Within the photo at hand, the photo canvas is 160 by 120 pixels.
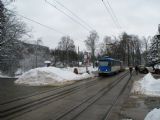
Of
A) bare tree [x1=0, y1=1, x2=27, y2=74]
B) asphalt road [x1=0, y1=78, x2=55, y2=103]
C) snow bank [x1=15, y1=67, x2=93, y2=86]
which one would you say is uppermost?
bare tree [x1=0, y1=1, x2=27, y2=74]

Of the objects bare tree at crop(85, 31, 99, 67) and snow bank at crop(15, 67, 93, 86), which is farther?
bare tree at crop(85, 31, 99, 67)

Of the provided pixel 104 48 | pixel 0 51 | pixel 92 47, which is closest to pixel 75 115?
pixel 0 51

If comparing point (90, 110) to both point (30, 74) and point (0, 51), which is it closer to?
point (30, 74)

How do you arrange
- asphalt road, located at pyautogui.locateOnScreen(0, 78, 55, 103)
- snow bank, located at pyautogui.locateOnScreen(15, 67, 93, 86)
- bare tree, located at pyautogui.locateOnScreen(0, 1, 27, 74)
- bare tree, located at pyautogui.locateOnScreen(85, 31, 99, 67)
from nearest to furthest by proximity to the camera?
asphalt road, located at pyautogui.locateOnScreen(0, 78, 55, 103)
snow bank, located at pyautogui.locateOnScreen(15, 67, 93, 86)
bare tree, located at pyautogui.locateOnScreen(0, 1, 27, 74)
bare tree, located at pyautogui.locateOnScreen(85, 31, 99, 67)

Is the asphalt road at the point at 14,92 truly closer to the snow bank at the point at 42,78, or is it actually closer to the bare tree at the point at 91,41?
the snow bank at the point at 42,78

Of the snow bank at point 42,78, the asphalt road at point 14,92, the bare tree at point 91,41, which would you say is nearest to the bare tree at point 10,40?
the snow bank at point 42,78

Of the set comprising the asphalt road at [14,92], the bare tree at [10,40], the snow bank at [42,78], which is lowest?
the asphalt road at [14,92]

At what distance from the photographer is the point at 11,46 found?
152ft

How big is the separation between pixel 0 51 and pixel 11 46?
241cm

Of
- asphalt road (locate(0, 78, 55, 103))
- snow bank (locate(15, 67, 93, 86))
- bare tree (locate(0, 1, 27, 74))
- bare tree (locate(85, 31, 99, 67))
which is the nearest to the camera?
asphalt road (locate(0, 78, 55, 103))

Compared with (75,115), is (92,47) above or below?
above

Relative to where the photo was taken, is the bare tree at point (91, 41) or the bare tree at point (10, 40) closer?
the bare tree at point (10, 40)

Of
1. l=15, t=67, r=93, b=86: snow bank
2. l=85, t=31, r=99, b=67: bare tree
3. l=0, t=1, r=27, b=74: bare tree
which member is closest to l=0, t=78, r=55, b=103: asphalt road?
l=15, t=67, r=93, b=86: snow bank

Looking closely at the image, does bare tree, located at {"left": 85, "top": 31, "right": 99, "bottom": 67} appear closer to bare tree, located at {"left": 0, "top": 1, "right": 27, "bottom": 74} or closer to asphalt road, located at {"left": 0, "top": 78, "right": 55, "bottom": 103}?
bare tree, located at {"left": 0, "top": 1, "right": 27, "bottom": 74}
